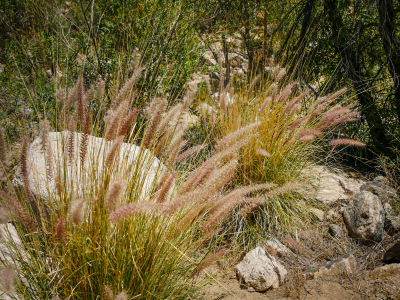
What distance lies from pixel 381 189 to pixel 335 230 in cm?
96

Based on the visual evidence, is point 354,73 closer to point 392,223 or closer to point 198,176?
point 392,223

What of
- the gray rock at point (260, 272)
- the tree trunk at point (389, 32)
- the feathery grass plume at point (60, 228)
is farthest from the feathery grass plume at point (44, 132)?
the tree trunk at point (389, 32)

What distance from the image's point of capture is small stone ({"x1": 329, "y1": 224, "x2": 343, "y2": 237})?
2955mm

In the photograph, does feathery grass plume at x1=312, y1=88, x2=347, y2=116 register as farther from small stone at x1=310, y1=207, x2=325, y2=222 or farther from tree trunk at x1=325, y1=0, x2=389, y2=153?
tree trunk at x1=325, y1=0, x2=389, y2=153

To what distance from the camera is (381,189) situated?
3.43 m

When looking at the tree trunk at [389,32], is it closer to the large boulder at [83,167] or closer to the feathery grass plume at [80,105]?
the large boulder at [83,167]

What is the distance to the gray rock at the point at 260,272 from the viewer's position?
215cm

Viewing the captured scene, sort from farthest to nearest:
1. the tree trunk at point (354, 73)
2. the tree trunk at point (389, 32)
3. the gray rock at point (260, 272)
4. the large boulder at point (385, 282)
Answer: the tree trunk at point (354, 73)
the tree trunk at point (389, 32)
the gray rock at point (260, 272)
the large boulder at point (385, 282)

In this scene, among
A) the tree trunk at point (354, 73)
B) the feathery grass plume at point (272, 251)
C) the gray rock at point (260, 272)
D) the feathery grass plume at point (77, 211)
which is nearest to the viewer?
the feathery grass plume at point (77, 211)

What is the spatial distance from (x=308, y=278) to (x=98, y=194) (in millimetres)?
1823

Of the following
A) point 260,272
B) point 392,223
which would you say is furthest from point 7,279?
point 392,223

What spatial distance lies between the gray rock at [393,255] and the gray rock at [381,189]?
3.08ft

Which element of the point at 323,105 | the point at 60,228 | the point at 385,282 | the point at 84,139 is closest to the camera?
the point at 60,228

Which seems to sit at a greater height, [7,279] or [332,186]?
[7,279]
